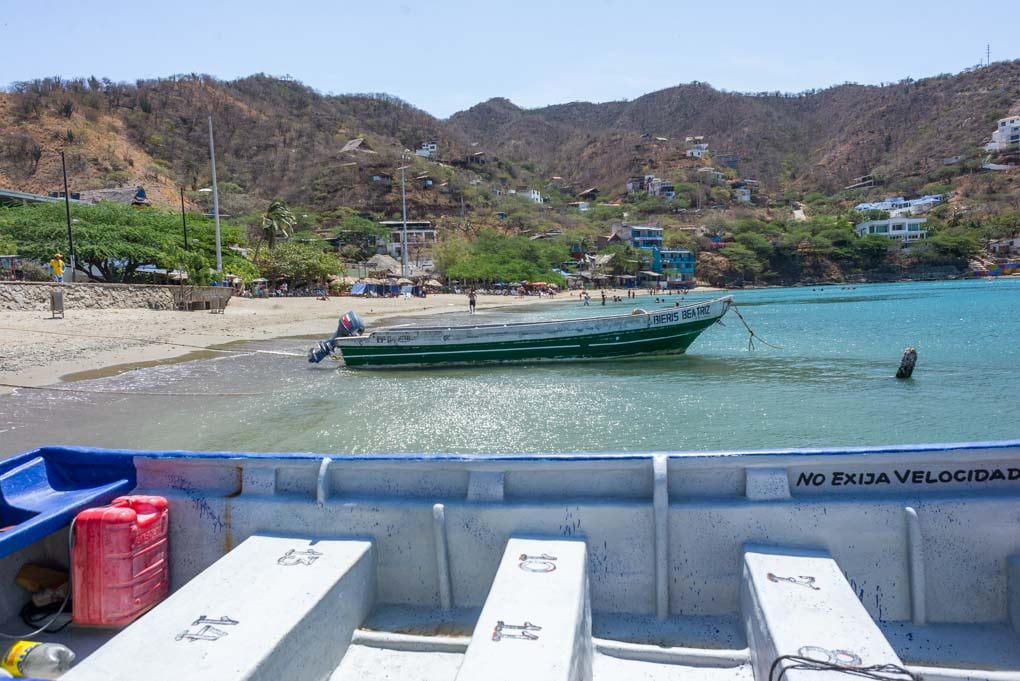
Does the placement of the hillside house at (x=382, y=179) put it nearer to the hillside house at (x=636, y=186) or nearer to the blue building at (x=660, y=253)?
the blue building at (x=660, y=253)

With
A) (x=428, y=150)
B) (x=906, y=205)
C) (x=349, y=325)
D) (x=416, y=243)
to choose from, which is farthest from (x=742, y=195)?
(x=349, y=325)

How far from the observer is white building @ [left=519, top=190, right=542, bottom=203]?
13554 centimetres

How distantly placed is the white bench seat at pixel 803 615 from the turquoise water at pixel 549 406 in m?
7.17

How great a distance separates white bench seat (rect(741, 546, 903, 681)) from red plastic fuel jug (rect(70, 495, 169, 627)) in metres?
3.56

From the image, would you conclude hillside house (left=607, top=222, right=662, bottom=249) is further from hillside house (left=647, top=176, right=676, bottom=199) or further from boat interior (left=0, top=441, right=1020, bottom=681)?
boat interior (left=0, top=441, right=1020, bottom=681)

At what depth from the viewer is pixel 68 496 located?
4609 mm

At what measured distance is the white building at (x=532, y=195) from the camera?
445 ft

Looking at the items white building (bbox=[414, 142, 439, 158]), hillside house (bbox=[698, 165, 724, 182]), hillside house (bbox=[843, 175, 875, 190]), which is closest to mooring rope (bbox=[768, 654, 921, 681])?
white building (bbox=[414, 142, 439, 158])

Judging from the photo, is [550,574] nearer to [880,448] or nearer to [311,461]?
[311,461]

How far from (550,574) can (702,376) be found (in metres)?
15.5

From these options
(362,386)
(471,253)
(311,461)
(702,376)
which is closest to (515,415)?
(362,386)

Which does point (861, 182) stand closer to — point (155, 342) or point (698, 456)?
point (155, 342)

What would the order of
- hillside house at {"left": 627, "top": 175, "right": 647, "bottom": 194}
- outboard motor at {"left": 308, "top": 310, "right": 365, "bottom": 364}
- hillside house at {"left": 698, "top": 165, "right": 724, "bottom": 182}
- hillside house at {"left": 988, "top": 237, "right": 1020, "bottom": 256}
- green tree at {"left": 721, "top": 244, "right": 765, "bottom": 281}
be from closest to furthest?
outboard motor at {"left": 308, "top": 310, "right": 365, "bottom": 364}, green tree at {"left": 721, "top": 244, "right": 765, "bottom": 281}, hillside house at {"left": 988, "top": 237, "right": 1020, "bottom": 256}, hillside house at {"left": 698, "top": 165, "right": 724, "bottom": 182}, hillside house at {"left": 627, "top": 175, "right": 647, "bottom": 194}

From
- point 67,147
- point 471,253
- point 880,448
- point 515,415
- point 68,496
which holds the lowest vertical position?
point 515,415
